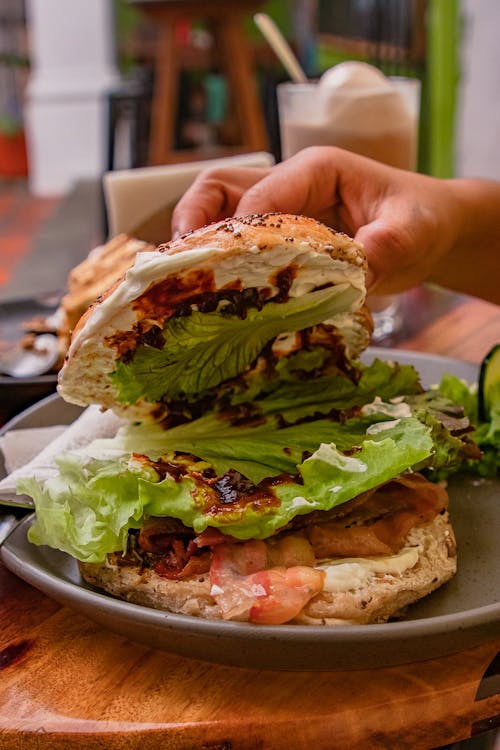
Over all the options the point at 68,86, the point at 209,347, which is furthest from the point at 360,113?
the point at 68,86

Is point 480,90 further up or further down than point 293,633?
further up

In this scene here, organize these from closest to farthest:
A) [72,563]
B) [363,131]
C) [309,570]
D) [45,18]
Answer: [309,570] < [72,563] < [363,131] < [45,18]

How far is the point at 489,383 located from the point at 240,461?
0.53m

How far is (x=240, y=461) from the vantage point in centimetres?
118

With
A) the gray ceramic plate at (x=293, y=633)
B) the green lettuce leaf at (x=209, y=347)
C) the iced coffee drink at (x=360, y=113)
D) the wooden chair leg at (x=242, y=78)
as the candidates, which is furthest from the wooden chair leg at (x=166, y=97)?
the gray ceramic plate at (x=293, y=633)

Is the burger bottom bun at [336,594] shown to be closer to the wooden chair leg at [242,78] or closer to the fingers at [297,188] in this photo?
the fingers at [297,188]

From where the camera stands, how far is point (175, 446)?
1.24m

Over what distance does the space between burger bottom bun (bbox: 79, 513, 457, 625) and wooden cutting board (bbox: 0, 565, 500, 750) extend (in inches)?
2.4

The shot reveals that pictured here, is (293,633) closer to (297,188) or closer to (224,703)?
(224,703)

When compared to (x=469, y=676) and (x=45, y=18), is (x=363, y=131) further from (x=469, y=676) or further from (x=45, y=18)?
(x=45, y=18)

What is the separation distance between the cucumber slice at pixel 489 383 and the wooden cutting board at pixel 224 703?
59 centimetres

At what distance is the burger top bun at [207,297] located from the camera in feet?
3.39

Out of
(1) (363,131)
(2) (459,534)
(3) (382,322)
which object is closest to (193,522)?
(2) (459,534)

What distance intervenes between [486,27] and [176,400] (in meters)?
4.18
